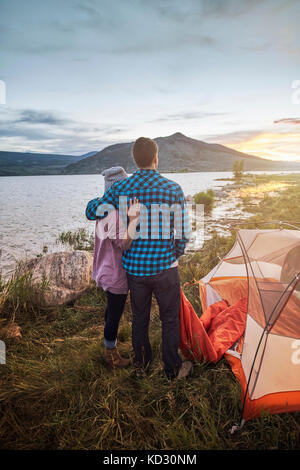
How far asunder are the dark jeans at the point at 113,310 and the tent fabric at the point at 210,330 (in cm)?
66

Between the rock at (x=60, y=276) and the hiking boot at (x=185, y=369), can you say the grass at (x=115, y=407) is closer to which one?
the hiking boot at (x=185, y=369)

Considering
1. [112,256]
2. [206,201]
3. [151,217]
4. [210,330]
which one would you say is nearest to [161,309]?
[112,256]

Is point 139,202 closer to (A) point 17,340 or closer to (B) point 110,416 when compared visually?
(B) point 110,416

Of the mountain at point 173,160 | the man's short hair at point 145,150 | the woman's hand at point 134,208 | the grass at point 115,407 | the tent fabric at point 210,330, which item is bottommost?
the grass at point 115,407

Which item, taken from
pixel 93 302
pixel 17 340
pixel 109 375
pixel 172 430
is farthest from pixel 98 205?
pixel 93 302

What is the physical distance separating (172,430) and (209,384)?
657 millimetres

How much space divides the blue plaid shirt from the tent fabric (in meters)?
0.78

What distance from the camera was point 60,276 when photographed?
513 cm

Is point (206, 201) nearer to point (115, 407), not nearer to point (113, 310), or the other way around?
point (113, 310)

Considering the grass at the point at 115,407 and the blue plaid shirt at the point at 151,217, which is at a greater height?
the blue plaid shirt at the point at 151,217

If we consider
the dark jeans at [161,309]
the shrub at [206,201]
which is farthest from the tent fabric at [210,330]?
the shrub at [206,201]

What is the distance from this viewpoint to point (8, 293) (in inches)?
164

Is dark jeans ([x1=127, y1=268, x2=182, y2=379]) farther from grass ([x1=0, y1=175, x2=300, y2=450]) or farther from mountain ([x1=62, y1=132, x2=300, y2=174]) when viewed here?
mountain ([x1=62, y1=132, x2=300, y2=174])

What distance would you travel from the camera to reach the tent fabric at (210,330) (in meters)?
2.75
